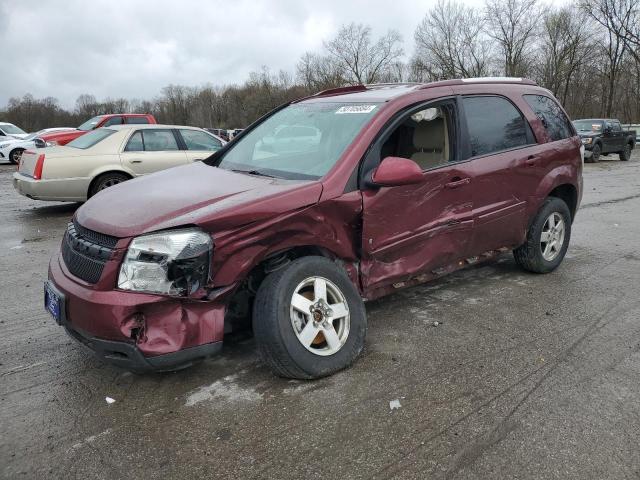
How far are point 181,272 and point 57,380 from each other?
1.21m

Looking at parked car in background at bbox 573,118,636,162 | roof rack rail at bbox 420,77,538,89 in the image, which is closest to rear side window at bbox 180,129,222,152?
roof rack rail at bbox 420,77,538,89

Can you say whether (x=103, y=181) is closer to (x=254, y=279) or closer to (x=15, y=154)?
(x=254, y=279)

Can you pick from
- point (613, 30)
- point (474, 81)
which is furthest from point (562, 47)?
point (474, 81)

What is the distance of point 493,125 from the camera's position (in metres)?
4.42

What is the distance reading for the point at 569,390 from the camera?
2982mm

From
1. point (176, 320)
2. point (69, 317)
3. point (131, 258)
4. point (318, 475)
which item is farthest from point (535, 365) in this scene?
point (69, 317)

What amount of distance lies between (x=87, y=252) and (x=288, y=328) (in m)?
1.19

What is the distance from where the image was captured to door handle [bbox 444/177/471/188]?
12.7 feet

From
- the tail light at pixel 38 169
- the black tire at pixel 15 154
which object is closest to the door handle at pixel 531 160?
the tail light at pixel 38 169

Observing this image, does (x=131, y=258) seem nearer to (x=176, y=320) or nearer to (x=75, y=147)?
(x=176, y=320)

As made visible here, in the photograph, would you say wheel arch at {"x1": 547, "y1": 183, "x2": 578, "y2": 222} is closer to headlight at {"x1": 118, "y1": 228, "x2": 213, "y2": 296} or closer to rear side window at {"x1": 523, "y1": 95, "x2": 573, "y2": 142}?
rear side window at {"x1": 523, "y1": 95, "x2": 573, "y2": 142}

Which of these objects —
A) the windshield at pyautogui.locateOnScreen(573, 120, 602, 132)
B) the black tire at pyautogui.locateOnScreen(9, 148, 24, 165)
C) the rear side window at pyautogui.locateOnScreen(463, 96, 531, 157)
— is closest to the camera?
the rear side window at pyautogui.locateOnScreen(463, 96, 531, 157)

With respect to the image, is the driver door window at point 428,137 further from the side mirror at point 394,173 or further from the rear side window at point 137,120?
the rear side window at point 137,120

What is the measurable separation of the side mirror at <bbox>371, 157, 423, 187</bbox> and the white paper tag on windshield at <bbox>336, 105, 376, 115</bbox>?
1.77 ft
